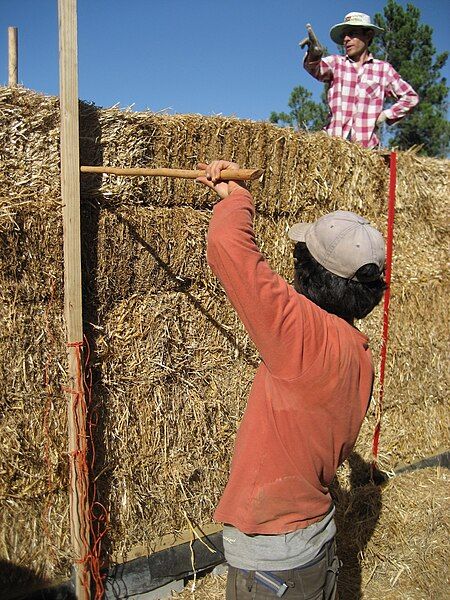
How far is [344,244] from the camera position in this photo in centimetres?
192

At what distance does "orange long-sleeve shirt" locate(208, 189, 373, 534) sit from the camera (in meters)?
1.74

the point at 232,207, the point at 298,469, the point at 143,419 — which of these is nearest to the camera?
the point at 232,207

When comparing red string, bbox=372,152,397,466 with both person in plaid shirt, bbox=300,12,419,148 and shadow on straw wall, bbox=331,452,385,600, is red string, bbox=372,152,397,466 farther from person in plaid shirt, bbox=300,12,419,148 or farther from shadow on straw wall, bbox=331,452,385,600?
person in plaid shirt, bbox=300,12,419,148

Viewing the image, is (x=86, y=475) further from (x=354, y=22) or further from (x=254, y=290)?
(x=354, y=22)

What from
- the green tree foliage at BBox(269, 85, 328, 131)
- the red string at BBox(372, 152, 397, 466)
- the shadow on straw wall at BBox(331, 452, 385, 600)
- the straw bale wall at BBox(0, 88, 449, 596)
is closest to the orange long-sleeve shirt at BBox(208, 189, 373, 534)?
the straw bale wall at BBox(0, 88, 449, 596)

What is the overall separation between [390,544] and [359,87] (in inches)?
146

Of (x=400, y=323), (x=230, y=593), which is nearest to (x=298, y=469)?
(x=230, y=593)

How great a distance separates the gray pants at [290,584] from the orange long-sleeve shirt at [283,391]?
160 mm

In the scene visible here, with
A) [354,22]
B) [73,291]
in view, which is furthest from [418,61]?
[73,291]

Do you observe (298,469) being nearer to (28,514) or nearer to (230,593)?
(230,593)

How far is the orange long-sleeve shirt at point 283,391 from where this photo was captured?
1.74 m

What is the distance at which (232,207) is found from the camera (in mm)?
1799

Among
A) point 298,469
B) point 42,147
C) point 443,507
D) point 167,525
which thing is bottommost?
point 443,507

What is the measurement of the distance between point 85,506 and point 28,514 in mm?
275
